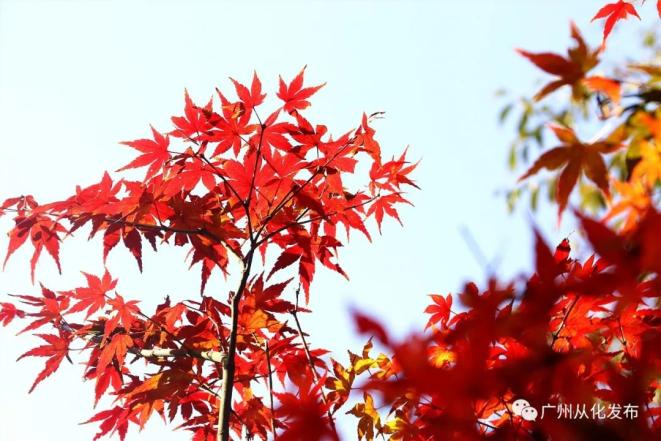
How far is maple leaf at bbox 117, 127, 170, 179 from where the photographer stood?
1.42 metres

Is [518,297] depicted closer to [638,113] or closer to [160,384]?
[638,113]

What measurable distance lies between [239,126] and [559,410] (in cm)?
98

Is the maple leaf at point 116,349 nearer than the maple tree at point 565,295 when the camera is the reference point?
No

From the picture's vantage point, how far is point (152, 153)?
4.72ft

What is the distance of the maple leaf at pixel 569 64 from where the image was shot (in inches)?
32.1

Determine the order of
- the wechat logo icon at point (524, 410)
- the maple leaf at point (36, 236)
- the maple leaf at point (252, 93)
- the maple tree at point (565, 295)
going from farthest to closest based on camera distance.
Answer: the maple leaf at point (36, 236) < the maple leaf at point (252, 93) < the wechat logo icon at point (524, 410) < the maple tree at point (565, 295)

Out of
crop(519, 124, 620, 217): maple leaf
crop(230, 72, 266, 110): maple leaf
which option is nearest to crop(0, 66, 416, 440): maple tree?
crop(230, 72, 266, 110): maple leaf

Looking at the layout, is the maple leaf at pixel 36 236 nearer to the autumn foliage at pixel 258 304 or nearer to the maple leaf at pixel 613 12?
the autumn foliage at pixel 258 304

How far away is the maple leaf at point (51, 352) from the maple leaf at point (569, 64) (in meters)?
1.37

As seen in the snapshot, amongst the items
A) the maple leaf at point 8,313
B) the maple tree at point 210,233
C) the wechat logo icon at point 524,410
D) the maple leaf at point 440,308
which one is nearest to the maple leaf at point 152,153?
the maple tree at point 210,233

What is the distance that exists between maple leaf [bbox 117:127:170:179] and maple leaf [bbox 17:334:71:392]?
0.53m

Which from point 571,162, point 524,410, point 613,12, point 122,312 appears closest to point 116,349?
point 122,312

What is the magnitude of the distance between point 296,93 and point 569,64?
2.65ft

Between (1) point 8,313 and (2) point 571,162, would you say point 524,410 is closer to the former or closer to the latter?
(2) point 571,162
